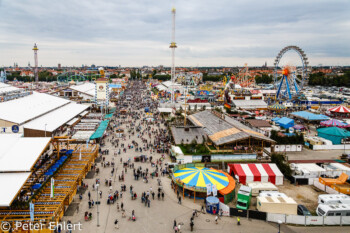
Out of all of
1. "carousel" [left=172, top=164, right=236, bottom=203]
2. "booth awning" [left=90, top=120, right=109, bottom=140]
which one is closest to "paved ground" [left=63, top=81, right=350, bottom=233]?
"carousel" [left=172, top=164, right=236, bottom=203]

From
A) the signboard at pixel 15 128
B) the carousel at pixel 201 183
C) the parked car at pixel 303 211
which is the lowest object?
the parked car at pixel 303 211

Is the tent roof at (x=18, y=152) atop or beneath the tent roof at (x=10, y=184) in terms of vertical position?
atop

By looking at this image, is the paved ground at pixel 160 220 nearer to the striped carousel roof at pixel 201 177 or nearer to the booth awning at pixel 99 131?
the striped carousel roof at pixel 201 177

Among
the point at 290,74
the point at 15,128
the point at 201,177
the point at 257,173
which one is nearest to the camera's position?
the point at 201,177

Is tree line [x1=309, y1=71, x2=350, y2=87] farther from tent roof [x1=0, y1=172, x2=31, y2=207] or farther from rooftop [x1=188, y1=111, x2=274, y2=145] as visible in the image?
tent roof [x1=0, y1=172, x2=31, y2=207]

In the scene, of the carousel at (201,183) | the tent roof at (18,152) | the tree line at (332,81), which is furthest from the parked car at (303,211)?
the tree line at (332,81)

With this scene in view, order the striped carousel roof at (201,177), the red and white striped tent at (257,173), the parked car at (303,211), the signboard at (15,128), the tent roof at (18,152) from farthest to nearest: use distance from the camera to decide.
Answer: the signboard at (15,128) → the red and white striped tent at (257,173) → the striped carousel roof at (201,177) → the parked car at (303,211) → the tent roof at (18,152)

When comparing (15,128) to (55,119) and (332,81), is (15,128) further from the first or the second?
(332,81)

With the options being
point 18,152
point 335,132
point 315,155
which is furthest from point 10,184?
point 335,132

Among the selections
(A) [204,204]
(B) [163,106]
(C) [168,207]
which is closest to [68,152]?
(C) [168,207]

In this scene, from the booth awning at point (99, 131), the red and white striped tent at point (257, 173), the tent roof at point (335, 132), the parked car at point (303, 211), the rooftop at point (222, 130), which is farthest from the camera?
the tent roof at point (335, 132)
